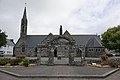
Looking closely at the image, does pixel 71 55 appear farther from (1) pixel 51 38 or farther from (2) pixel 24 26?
(2) pixel 24 26

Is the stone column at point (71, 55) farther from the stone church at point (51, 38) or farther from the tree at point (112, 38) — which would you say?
the stone church at point (51, 38)

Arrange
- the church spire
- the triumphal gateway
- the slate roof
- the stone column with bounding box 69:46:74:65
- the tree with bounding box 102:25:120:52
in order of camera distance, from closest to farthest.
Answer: the stone column with bounding box 69:46:74:65 < the tree with bounding box 102:25:120:52 < the triumphal gateway < the slate roof < the church spire

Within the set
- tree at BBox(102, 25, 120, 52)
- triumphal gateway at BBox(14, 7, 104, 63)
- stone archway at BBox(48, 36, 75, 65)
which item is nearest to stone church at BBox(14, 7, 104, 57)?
triumphal gateway at BBox(14, 7, 104, 63)

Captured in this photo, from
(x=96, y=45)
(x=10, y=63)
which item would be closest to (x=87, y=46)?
(x=96, y=45)

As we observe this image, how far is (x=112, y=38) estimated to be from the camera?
165ft

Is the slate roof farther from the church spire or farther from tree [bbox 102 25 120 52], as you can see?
tree [bbox 102 25 120 52]

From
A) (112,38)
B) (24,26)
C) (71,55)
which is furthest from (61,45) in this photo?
(24,26)

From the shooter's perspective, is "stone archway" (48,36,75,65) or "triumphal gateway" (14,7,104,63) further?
"triumphal gateway" (14,7,104,63)

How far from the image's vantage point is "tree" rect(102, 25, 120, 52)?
49219 mm

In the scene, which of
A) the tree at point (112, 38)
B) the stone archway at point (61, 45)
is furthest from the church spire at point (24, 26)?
the stone archway at point (61, 45)

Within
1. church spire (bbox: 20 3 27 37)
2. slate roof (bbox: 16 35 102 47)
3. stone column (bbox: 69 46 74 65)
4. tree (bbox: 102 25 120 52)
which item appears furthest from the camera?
church spire (bbox: 20 3 27 37)

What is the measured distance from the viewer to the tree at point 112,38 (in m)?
49.2

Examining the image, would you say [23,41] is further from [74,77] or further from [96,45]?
[74,77]

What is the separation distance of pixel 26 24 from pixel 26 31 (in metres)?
2.97
